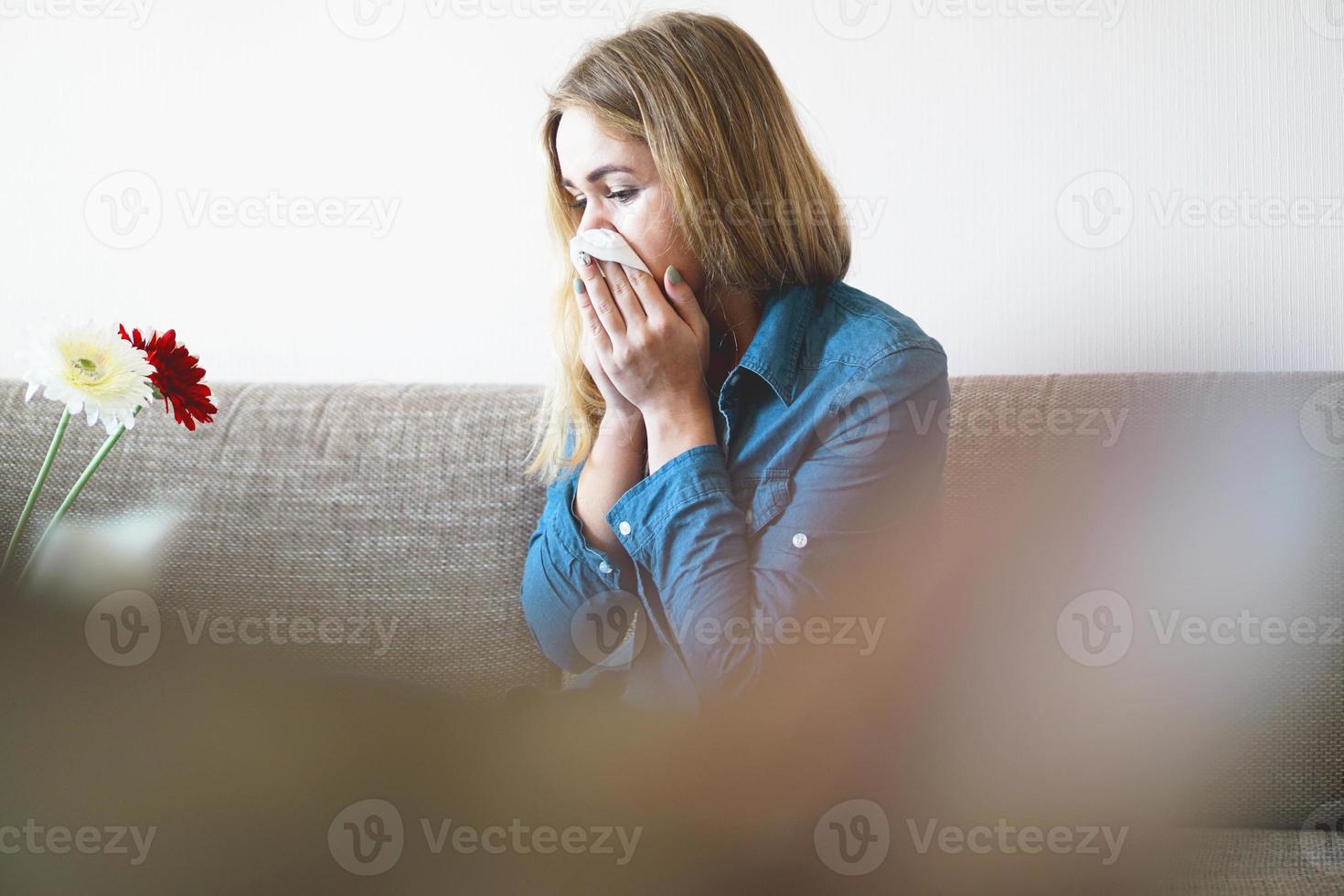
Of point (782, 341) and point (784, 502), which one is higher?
point (782, 341)

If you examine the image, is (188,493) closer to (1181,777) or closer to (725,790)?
(725,790)

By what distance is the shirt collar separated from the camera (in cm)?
117

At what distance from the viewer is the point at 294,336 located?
172 centimetres

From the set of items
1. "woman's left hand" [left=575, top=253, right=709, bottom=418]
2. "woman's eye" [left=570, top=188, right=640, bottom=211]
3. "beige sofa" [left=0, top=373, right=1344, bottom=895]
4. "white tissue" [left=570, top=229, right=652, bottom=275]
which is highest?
"woman's eye" [left=570, top=188, right=640, bottom=211]

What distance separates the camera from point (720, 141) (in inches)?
45.6

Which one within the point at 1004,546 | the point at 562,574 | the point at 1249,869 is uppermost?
the point at 562,574

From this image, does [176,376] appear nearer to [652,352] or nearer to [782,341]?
[652,352]

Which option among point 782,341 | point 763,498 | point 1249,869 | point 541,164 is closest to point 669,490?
point 763,498

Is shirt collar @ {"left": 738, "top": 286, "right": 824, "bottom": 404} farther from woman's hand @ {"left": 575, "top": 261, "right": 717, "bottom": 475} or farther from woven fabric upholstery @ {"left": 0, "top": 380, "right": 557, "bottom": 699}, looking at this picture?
woven fabric upholstery @ {"left": 0, "top": 380, "right": 557, "bottom": 699}

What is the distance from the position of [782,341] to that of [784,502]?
0.59 feet

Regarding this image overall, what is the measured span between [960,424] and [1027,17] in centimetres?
62

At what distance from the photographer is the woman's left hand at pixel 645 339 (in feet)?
3.86

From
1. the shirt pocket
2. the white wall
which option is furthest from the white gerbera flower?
the white wall

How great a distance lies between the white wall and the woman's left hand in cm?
49
